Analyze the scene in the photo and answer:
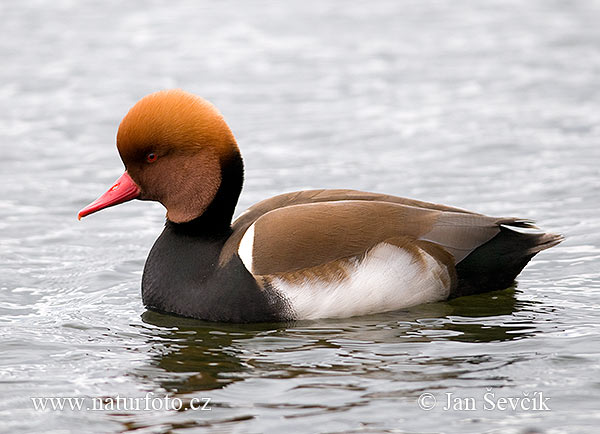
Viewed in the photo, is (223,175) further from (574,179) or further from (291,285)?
(574,179)

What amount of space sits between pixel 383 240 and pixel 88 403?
2176 mm

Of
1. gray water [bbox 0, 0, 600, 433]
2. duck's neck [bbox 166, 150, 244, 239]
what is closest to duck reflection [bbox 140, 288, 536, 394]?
gray water [bbox 0, 0, 600, 433]

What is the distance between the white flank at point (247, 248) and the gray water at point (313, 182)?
Answer: 41cm

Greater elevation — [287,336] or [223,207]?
[223,207]

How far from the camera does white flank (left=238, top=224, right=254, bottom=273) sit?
23.8 ft

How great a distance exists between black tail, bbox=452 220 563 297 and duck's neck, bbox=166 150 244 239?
5.00 feet

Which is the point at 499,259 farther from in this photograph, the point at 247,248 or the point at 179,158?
the point at 179,158

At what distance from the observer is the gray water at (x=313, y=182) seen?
621cm

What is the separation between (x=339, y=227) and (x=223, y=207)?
2.55 feet

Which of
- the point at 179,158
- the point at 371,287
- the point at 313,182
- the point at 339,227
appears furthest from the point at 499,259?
the point at 313,182

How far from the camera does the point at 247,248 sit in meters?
7.30

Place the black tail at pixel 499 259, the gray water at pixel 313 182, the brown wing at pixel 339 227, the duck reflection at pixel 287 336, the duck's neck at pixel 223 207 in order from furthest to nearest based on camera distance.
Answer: the black tail at pixel 499 259 → the duck's neck at pixel 223 207 → the brown wing at pixel 339 227 → the duck reflection at pixel 287 336 → the gray water at pixel 313 182

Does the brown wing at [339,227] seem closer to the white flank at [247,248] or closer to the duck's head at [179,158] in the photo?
A: the white flank at [247,248]

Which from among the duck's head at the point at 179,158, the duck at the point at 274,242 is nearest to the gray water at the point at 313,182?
the duck at the point at 274,242
